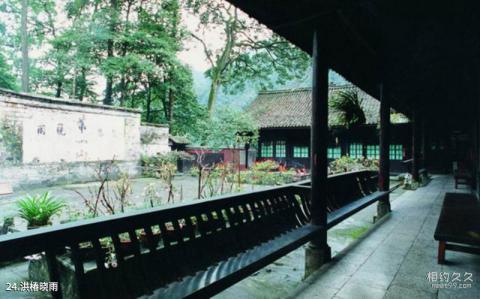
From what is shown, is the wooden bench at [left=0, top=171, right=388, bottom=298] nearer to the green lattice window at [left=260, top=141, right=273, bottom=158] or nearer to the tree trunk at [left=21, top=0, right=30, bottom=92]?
the green lattice window at [left=260, top=141, right=273, bottom=158]

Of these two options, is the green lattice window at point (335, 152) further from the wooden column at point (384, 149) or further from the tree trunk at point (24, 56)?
the tree trunk at point (24, 56)

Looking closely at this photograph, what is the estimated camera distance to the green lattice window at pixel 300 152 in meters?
17.6

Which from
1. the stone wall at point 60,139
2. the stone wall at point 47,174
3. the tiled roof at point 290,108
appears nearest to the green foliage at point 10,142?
the stone wall at point 60,139

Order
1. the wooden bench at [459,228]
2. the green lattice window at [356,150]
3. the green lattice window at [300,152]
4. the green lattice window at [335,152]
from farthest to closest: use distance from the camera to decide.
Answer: the green lattice window at [300,152], the green lattice window at [335,152], the green lattice window at [356,150], the wooden bench at [459,228]

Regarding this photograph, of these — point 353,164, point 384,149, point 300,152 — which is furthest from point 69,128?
point 300,152

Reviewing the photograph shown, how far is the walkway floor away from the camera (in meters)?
2.64

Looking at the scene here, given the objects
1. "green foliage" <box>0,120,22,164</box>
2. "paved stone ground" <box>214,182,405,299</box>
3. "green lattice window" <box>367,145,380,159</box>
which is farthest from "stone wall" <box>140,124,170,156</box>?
"paved stone ground" <box>214,182,405,299</box>

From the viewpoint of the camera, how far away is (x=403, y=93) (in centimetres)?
738

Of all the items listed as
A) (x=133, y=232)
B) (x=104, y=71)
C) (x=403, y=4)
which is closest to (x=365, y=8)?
(x=403, y=4)

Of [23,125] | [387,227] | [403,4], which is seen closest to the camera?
[403,4]

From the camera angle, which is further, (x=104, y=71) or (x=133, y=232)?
(x=104, y=71)

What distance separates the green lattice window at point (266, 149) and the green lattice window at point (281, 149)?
0.38 m

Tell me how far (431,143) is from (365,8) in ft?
49.6

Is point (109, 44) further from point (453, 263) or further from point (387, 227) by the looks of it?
point (453, 263)
